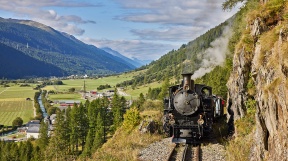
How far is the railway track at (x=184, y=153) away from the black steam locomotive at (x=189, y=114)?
58 cm

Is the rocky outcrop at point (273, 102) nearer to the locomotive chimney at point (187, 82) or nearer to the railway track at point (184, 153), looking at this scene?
the railway track at point (184, 153)

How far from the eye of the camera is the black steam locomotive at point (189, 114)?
2075 cm

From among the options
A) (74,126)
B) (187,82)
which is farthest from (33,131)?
(187,82)

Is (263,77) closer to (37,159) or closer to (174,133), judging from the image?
(174,133)

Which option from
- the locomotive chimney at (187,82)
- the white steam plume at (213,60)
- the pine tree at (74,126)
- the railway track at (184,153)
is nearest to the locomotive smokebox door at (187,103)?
the locomotive chimney at (187,82)

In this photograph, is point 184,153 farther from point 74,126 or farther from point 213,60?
point 213,60

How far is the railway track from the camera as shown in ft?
56.5

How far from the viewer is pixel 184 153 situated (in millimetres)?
17562

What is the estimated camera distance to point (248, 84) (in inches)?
750

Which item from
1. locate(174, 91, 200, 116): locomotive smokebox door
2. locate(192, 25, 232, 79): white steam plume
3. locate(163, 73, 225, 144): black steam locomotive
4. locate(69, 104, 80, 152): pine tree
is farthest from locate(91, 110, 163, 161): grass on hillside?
locate(69, 104, 80, 152): pine tree

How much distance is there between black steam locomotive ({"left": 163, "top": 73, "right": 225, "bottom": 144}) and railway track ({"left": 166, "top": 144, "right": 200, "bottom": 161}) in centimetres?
58

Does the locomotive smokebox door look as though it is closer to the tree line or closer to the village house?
the tree line

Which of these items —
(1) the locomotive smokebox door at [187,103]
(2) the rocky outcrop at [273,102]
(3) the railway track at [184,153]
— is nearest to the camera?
(2) the rocky outcrop at [273,102]

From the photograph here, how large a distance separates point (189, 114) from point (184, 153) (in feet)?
13.0
